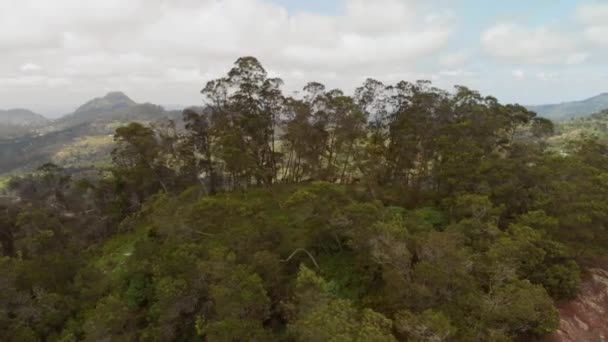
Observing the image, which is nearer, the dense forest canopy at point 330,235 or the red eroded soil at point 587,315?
the dense forest canopy at point 330,235

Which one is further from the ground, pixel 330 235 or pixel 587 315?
pixel 330 235

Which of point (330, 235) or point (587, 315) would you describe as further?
point (330, 235)

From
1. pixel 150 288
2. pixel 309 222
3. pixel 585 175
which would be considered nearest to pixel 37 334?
pixel 150 288

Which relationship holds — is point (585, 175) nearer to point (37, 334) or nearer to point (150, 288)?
point (150, 288)

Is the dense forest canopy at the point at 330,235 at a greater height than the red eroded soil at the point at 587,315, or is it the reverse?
the dense forest canopy at the point at 330,235

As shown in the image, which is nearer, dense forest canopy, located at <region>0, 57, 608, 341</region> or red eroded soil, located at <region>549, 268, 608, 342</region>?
dense forest canopy, located at <region>0, 57, 608, 341</region>
